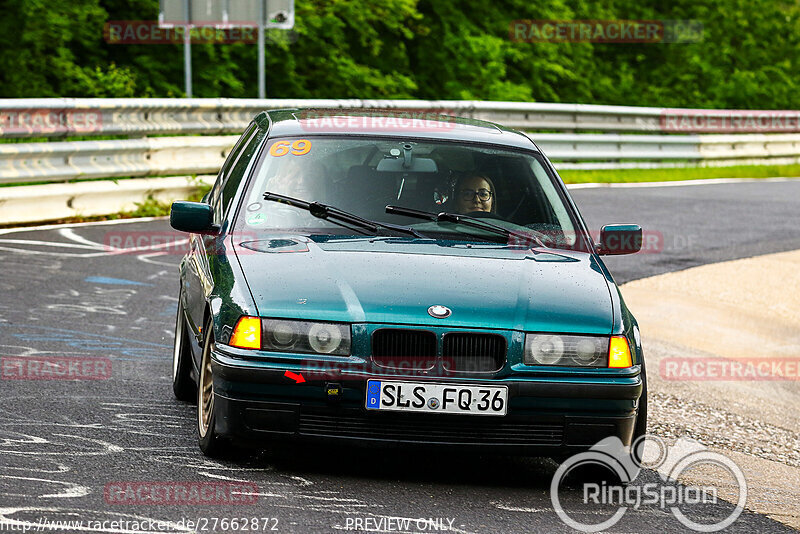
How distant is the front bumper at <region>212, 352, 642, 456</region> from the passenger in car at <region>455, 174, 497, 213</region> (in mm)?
1463

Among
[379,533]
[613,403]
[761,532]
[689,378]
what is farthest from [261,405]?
[689,378]

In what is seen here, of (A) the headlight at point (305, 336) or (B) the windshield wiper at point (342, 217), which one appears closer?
(A) the headlight at point (305, 336)

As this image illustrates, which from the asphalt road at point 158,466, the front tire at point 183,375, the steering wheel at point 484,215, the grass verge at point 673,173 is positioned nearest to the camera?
the asphalt road at point 158,466

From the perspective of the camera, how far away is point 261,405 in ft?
17.4

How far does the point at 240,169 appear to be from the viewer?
696 centimetres

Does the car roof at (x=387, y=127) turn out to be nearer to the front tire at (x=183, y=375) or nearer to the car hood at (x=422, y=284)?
the car hood at (x=422, y=284)

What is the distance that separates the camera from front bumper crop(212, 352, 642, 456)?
5.29 m

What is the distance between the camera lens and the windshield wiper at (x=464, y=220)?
6.43 metres

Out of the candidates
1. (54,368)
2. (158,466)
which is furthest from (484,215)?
(54,368)

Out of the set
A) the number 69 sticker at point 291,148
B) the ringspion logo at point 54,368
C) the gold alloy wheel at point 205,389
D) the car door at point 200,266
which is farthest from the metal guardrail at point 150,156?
the gold alloy wheel at point 205,389

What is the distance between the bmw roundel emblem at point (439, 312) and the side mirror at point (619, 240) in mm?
1464

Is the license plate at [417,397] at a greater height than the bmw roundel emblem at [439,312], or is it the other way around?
the bmw roundel emblem at [439,312]

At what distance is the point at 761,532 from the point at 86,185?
9811 mm

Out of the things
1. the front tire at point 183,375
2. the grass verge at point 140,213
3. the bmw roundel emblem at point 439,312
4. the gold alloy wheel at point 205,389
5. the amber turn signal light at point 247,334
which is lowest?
the grass verge at point 140,213
